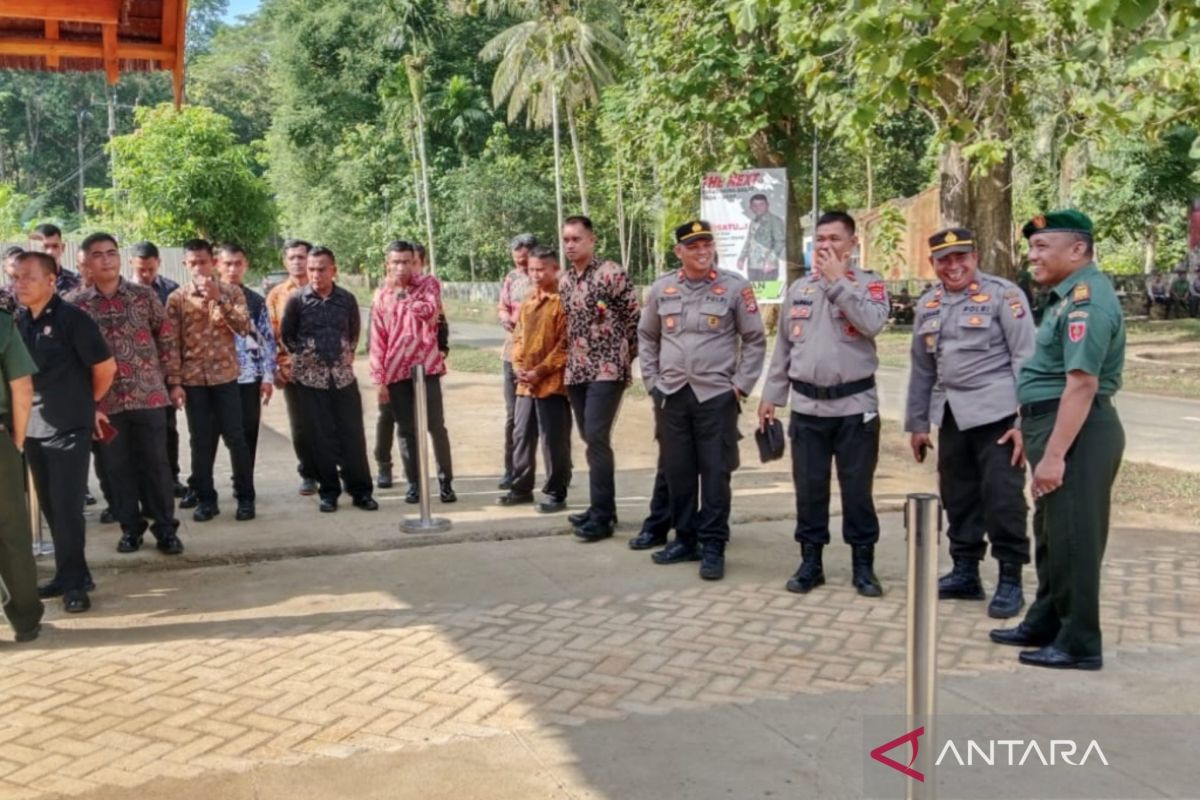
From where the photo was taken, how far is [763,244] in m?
12.1

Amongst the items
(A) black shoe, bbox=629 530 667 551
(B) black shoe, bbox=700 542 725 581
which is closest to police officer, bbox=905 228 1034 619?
(B) black shoe, bbox=700 542 725 581

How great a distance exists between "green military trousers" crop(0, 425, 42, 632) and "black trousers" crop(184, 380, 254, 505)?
217 cm

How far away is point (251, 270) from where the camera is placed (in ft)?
64.6

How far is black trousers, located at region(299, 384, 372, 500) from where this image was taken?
7.93 meters

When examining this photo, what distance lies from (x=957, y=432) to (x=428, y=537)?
3.29m

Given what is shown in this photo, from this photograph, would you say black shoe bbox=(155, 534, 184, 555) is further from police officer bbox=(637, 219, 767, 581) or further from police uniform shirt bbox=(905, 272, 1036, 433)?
police uniform shirt bbox=(905, 272, 1036, 433)

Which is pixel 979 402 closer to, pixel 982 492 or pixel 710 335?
pixel 982 492

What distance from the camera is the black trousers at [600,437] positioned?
6879 mm

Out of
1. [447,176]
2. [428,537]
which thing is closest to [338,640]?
A: [428,537]

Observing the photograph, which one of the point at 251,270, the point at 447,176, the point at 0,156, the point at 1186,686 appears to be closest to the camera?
the point at 1186,686

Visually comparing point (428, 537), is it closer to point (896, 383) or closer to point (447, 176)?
point (896, 383)

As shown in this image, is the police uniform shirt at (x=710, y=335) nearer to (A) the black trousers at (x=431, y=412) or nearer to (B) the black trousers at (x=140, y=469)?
(A) the black trousers at (x=431, y=412)

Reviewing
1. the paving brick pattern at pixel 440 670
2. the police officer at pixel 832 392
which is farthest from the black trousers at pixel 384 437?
the police officer at pixel 832 392

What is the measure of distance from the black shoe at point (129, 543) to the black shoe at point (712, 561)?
3400 millimetres
